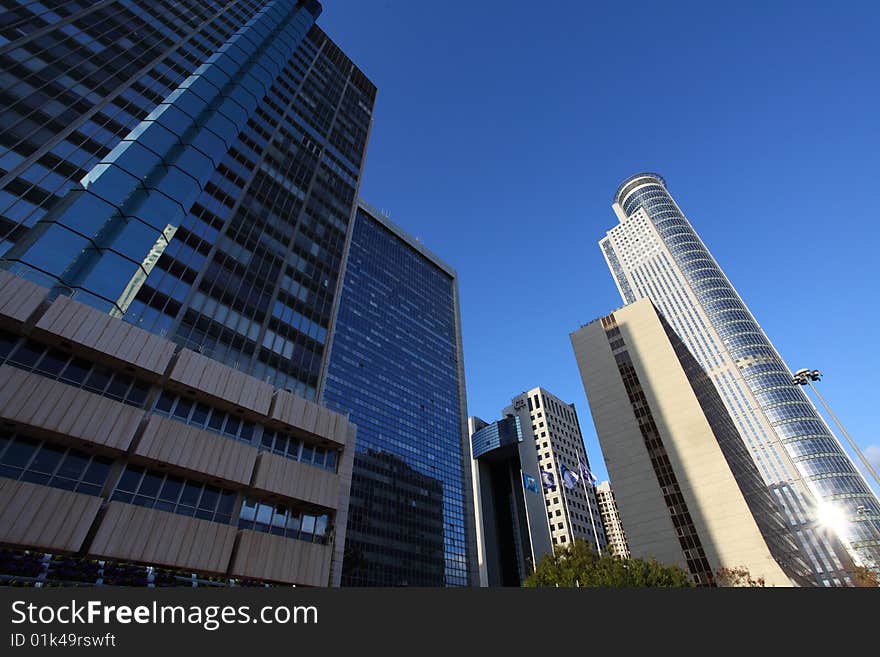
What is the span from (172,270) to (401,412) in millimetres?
81274

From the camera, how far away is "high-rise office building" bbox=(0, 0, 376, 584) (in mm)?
23406

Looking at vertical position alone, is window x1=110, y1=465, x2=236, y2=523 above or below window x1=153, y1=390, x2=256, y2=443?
below

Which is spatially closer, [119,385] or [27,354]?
[27,354]

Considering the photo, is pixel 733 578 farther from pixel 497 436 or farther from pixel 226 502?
pixel 497 436

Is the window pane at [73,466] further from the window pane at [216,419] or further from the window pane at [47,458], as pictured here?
the window pane at [216,419]

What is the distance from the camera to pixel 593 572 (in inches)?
1416

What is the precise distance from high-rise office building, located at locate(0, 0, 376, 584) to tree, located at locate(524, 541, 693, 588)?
1954 cm

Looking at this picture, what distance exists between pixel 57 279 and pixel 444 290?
126m

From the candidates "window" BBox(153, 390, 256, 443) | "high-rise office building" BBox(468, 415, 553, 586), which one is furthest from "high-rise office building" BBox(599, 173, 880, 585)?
"window" BBox(153, 390, 256, 443)

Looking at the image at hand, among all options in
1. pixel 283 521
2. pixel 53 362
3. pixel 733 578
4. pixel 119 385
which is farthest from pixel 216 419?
pixel 733 578

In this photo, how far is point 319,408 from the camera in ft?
113

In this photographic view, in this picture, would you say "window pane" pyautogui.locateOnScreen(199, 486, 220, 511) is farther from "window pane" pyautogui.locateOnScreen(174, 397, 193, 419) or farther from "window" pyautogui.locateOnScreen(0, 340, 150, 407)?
"window" pyautogui.locateOnScreen(0, 340, 150, 407)

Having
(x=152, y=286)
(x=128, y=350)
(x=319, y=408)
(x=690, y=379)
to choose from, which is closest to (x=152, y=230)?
(x=152, y=286)

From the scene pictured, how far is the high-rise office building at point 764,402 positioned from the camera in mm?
111625
